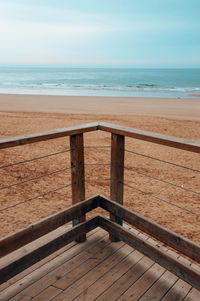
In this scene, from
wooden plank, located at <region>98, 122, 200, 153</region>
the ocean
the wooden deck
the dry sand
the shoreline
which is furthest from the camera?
the ocean

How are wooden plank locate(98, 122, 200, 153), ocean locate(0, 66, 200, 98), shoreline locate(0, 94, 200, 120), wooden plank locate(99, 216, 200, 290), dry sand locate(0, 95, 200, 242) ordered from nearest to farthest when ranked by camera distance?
wooden plank locate(98, 122, 200, 153) → wooden plank locate(99, 216, 200, 290) → dry sand locate(0, 95, 200, 242) → shoreline locate(0, 94, 200, 120) → ocean locate(0, 66, 200, 98)

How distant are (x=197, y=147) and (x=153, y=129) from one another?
26.1 feet

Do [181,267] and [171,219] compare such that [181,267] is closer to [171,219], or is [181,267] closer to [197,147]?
[197,147]

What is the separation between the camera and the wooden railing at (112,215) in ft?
6.05

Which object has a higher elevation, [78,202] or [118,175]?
[118,175]

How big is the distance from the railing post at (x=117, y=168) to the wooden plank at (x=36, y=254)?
28 cm

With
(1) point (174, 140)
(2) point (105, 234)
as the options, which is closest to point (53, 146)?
(2) point (105, 234)

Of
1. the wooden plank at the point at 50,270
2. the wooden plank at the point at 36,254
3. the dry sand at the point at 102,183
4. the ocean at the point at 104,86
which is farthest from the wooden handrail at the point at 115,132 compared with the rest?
the ocean at the point at 104,86

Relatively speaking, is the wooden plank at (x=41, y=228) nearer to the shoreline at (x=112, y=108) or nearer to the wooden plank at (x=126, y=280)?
the wooden plank at (x=126, y=280)

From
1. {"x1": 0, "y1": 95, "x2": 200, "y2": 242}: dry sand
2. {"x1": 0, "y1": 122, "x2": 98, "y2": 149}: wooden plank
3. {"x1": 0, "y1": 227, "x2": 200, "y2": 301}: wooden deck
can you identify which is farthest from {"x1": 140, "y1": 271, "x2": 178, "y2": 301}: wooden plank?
{"x1": 0, "y1": 122, "x2": 98, "y2": 149}: wooden plank

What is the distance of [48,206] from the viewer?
398 cm

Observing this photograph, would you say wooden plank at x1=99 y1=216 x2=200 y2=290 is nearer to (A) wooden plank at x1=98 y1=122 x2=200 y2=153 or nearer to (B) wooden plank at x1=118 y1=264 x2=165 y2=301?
(B) wooden plank at x1=118 y1=264 x2=165 y2=301

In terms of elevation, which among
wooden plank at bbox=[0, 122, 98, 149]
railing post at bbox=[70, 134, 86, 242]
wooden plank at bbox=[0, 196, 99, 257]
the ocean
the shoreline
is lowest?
the shoreline

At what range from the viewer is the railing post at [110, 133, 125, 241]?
232cm
